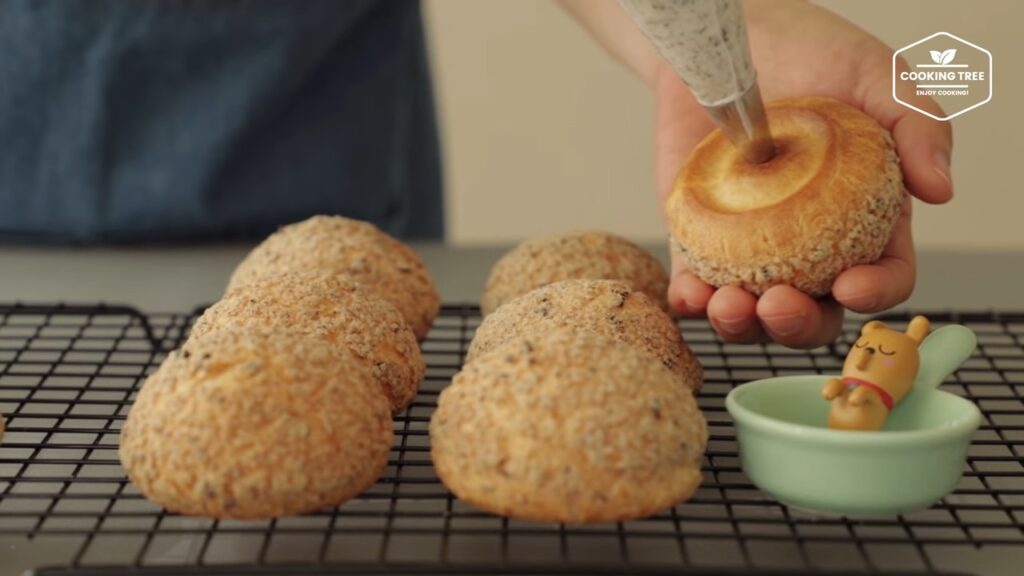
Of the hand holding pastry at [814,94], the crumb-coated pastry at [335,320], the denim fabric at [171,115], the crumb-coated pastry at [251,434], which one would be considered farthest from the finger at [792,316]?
the denim fabric at [171,115]

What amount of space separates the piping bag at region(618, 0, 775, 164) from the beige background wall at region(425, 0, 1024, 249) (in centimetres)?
220

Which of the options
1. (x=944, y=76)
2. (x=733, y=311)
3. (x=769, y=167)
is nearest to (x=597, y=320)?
(x=733, y=311)

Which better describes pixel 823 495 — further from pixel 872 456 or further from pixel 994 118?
pixel 994 118

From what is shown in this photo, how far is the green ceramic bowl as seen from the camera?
120 cm

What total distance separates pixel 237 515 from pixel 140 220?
1.24 meters

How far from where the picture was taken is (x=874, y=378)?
1.30 meters

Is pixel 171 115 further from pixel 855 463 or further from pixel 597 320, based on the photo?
pixel 855 463

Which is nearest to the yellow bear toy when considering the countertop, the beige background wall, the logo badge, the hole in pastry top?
the hole in pastry top

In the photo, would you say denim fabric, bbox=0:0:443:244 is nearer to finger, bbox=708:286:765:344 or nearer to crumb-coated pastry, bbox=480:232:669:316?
crumb-coated pastry, bbox=480:232:669:316

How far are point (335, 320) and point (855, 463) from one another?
0.59 meters

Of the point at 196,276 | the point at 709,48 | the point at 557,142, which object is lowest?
the point at 557,142

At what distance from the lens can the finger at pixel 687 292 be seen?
1626 mm

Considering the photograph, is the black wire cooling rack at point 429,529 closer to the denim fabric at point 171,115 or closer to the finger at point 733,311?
the finger at point 733,311

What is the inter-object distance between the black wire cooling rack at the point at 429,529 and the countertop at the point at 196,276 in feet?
1.76
